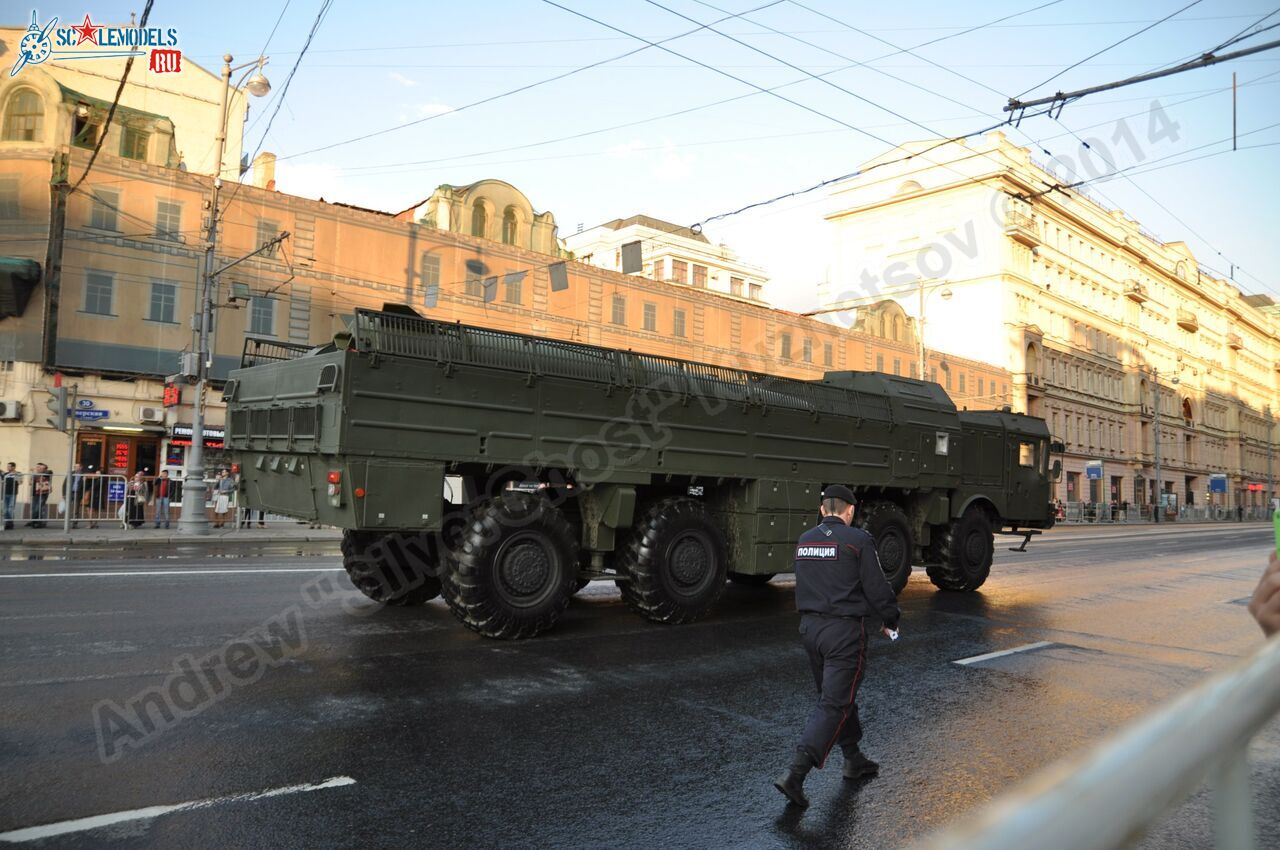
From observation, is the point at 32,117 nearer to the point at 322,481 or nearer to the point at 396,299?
the point at 396,299

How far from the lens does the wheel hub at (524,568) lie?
7918 mm

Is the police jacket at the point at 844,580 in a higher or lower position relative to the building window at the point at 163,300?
lower

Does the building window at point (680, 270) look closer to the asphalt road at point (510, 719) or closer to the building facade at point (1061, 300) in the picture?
the building facade at point (1061, 300)

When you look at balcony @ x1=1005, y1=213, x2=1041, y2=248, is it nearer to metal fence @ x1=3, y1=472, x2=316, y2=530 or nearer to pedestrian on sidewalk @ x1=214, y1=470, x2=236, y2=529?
pedestrian on sidewalk @ x1=214, y1=470, x2=236, y2=529

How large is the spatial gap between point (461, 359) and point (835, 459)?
17.3 ft

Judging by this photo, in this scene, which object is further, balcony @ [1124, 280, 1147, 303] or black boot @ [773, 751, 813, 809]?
balcony @ [1124, 280, 1147, 303]

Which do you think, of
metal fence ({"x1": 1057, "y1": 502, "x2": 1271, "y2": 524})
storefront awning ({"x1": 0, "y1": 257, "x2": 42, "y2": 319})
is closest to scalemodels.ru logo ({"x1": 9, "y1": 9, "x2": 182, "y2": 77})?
storefront awning ({"x1": 0, "y1": 257, "x2": 42, "y2": 319})

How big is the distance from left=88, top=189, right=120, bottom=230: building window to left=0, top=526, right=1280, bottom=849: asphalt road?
835 inches

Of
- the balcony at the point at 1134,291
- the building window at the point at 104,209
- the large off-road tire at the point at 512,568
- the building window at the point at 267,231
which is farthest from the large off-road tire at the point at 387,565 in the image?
the balcony at the point at 1134,291

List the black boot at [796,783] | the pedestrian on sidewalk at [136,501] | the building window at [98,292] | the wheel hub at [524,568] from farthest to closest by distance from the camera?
the building window at [98,292]
the pedestrian on sidewalk at [136,501]
the wheel hub at [524,568]
the black boot at [796,783]

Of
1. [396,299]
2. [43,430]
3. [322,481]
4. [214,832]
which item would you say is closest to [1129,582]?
[322,481]

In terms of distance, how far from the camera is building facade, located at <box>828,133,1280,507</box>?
5650 centimetres

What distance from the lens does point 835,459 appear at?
435 inches

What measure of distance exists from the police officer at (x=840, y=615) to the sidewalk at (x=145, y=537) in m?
16.4
